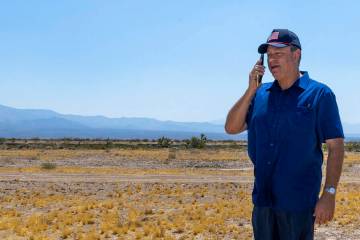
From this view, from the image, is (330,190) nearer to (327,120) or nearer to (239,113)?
(327,120)

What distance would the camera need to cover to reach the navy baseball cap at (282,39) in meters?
4.07

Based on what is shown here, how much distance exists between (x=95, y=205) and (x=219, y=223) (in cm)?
543

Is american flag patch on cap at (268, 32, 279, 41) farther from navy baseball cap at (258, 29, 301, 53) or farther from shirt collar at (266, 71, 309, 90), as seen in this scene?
shirt collar at (266, 71, 309, 90)

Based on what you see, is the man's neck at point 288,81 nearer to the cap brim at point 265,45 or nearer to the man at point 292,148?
the man at point 292,148

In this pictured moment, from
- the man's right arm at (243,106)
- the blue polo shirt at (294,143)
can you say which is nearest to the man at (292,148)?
the blue polo shirt at (294,143)

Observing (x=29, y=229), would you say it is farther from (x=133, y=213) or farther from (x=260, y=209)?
(x=260, y=209)

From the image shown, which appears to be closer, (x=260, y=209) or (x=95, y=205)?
(x=260, y=209)

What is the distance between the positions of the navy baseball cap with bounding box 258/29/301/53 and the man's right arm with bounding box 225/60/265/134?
7.8 inches

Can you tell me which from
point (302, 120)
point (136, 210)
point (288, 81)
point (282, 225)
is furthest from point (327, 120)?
point (136, 210)

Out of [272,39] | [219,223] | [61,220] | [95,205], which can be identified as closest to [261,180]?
[272,39]

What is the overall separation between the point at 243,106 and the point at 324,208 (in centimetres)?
100

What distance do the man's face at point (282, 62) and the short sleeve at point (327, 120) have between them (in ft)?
1.13

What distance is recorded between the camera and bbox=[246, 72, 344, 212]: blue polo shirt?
3918mm

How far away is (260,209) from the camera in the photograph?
408cm
